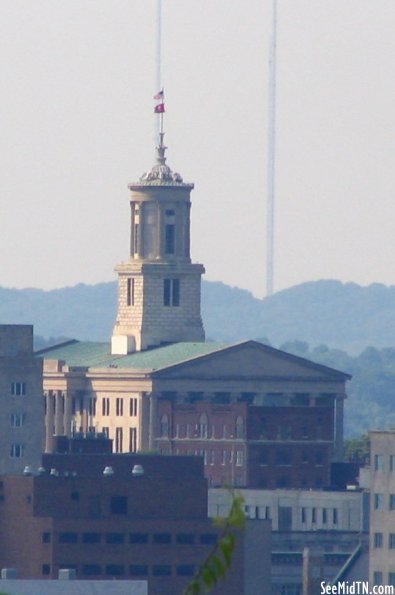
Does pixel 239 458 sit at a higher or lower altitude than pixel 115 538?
higher

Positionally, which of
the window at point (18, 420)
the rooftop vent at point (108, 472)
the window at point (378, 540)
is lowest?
the window at point (378, 540)

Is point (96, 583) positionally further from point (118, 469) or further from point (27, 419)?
point (27, 419)

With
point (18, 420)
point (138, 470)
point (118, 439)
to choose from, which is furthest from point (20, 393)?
point (118, 439)

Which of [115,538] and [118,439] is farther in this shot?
[118,439]

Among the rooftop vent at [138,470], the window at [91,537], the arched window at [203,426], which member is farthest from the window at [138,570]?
the arched window at [203,426]

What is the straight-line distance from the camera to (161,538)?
418 ft

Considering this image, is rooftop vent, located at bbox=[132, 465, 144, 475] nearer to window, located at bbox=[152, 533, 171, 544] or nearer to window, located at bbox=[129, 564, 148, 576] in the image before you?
window, located at bbox=[152, 533, 171, 544]

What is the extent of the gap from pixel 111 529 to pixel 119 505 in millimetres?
1837

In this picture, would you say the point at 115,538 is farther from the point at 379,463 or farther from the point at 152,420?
the point at 152,420

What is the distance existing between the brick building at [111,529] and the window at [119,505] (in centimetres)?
3

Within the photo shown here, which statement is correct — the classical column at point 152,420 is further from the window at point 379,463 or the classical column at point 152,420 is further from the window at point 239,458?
the window at point 379,463

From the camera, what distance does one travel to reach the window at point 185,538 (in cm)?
12631

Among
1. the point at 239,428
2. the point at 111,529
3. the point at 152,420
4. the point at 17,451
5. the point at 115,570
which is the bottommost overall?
the point at 115,570

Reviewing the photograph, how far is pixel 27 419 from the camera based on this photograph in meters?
165
